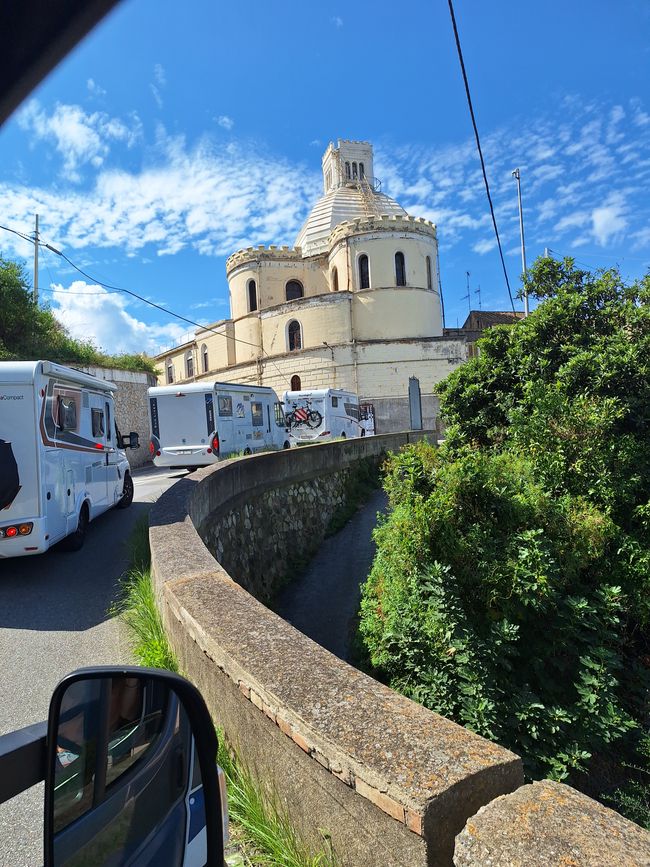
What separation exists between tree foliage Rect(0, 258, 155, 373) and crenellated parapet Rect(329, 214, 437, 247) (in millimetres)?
24442

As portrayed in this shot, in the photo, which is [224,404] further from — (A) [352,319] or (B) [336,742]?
(A) [352,319]

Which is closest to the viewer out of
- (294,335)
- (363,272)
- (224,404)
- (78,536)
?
(78,536)

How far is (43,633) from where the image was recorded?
5.86 m

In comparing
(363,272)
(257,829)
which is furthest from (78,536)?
(363,272)

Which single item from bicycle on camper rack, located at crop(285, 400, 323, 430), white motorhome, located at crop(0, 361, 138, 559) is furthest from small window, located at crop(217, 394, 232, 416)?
bicycle on camper rack, located at crop(285, 400, 323, 430)

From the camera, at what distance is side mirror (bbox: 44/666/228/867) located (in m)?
1.32

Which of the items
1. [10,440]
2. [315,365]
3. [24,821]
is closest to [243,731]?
[24,821]

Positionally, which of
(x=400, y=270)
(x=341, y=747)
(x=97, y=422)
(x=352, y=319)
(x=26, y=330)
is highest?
(x=400, y=270)

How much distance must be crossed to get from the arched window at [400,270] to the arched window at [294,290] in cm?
990

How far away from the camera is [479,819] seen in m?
1.82

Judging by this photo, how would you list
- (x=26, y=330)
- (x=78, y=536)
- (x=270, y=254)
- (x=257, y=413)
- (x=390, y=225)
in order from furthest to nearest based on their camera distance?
(x=270, y=254) → (x=390, y=225) → (x=26, y=330) → (x=257, y=413) → (x=78, y=536)

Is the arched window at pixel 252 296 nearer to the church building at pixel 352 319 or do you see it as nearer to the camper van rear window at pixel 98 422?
the church building at pixel 352 319

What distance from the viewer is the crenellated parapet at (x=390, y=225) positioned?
42.6 m

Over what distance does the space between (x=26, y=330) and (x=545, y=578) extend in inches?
912
